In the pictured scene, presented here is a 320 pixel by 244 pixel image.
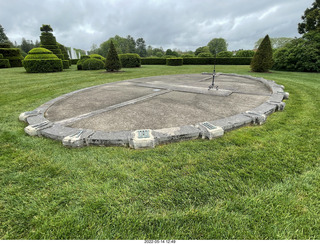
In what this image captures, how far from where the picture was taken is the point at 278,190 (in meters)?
1.58

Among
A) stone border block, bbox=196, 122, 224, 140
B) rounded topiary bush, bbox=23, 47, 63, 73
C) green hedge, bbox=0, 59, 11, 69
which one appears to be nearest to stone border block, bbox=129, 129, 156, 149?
stone border block, bbox=196, 122, 224, 140

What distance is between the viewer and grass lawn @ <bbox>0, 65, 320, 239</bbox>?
4.18 ft

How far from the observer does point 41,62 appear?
1323cm

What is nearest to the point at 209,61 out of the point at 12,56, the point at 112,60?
the point at 112,60

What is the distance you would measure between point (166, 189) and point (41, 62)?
16.5 meters

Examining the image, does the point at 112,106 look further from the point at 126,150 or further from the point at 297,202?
the point at 297,202

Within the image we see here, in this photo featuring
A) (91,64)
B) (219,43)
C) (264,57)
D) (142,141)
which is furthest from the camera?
(219,43)

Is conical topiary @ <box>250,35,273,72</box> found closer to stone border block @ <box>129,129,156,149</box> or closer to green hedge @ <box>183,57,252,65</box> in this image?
green hedge @ <box>183,57,252,65</box>

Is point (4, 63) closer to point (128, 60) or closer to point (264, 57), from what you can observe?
point (128, 60)

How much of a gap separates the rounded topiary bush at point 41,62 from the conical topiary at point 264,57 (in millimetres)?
17482

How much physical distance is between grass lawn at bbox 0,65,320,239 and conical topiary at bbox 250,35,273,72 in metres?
12.1

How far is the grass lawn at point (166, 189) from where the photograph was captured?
4.18 feet
